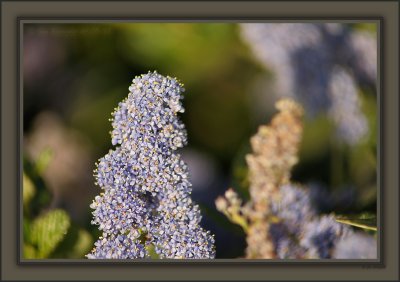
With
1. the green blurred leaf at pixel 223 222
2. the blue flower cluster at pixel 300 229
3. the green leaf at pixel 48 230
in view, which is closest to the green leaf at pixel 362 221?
the blue flower cluster at pixel 300 229

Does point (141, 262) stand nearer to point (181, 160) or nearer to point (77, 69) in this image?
point (181, 160)

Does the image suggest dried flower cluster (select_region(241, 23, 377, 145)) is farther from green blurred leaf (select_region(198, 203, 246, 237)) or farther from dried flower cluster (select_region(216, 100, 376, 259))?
green blurred leaf (select_region(198, 203, 246, 237))

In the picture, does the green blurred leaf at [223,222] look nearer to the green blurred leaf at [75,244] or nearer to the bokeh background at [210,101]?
the bokeh background at [210,101]

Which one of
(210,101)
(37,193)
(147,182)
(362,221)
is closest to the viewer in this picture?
(147,182)

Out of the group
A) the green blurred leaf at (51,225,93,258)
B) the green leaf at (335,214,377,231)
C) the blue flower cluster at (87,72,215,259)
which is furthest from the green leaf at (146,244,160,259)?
the green leaf at (335,214,377,231)

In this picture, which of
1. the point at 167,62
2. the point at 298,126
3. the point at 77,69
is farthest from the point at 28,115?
the point at 298,126

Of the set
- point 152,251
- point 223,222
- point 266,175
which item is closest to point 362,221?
point 266,175

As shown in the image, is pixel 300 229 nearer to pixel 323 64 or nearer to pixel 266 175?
pixel 266 175
